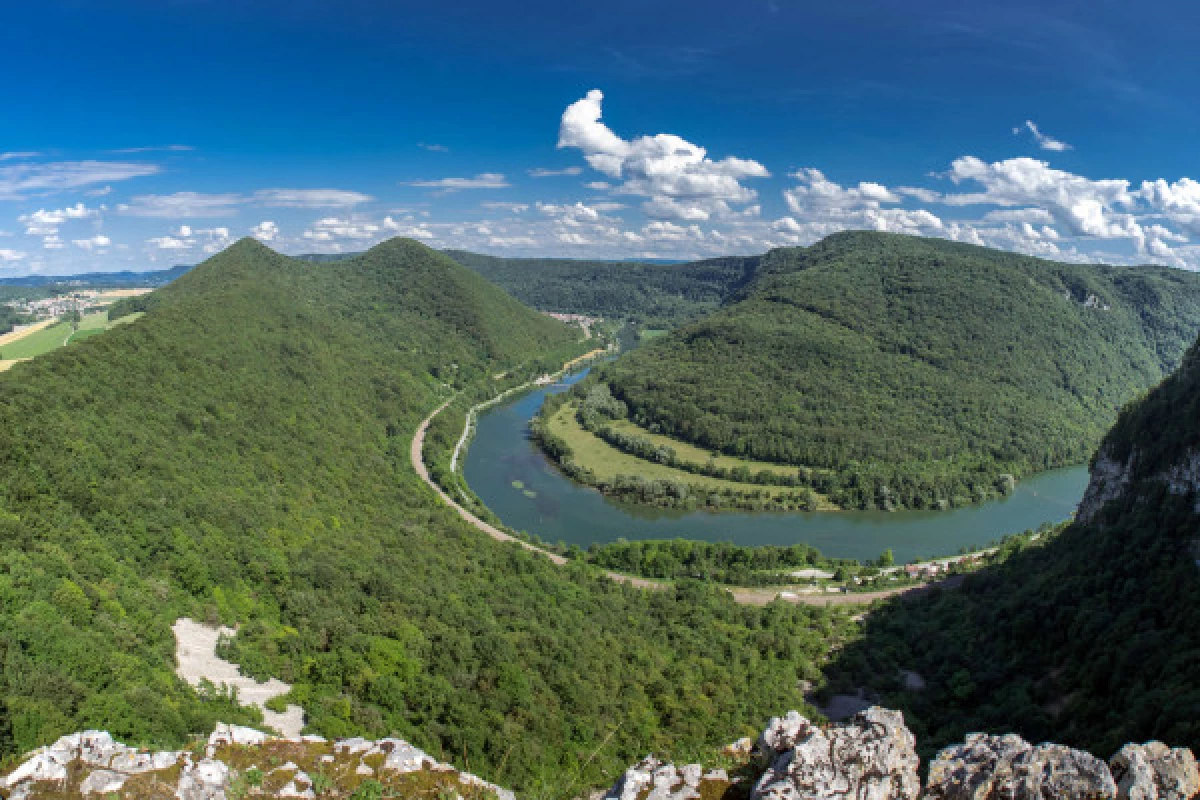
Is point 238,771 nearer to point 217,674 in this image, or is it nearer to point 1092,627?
point 217,674

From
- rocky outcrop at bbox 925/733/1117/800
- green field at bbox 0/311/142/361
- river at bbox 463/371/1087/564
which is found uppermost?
green field at bbox 0/311/142/361

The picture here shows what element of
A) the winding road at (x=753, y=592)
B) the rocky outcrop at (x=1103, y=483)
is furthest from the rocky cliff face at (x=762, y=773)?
the rocky outcrop at (x=1103, y=483)

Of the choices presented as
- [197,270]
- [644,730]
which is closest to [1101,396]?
[644,730]

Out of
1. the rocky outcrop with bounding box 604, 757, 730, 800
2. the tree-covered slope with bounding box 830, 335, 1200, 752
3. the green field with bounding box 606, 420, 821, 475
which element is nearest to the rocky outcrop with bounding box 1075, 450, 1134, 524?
the tree-covered slope with bounding box 830, 335, 1200, 752

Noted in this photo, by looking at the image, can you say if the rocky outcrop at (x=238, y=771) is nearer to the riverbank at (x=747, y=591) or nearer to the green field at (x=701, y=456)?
the riverbank at (x=747, y=591)

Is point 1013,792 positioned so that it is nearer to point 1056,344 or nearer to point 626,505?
point 626,505

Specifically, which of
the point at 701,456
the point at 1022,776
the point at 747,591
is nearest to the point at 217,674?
the point at 1022,776

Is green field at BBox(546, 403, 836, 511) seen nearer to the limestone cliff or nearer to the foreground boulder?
the limestone cliff
